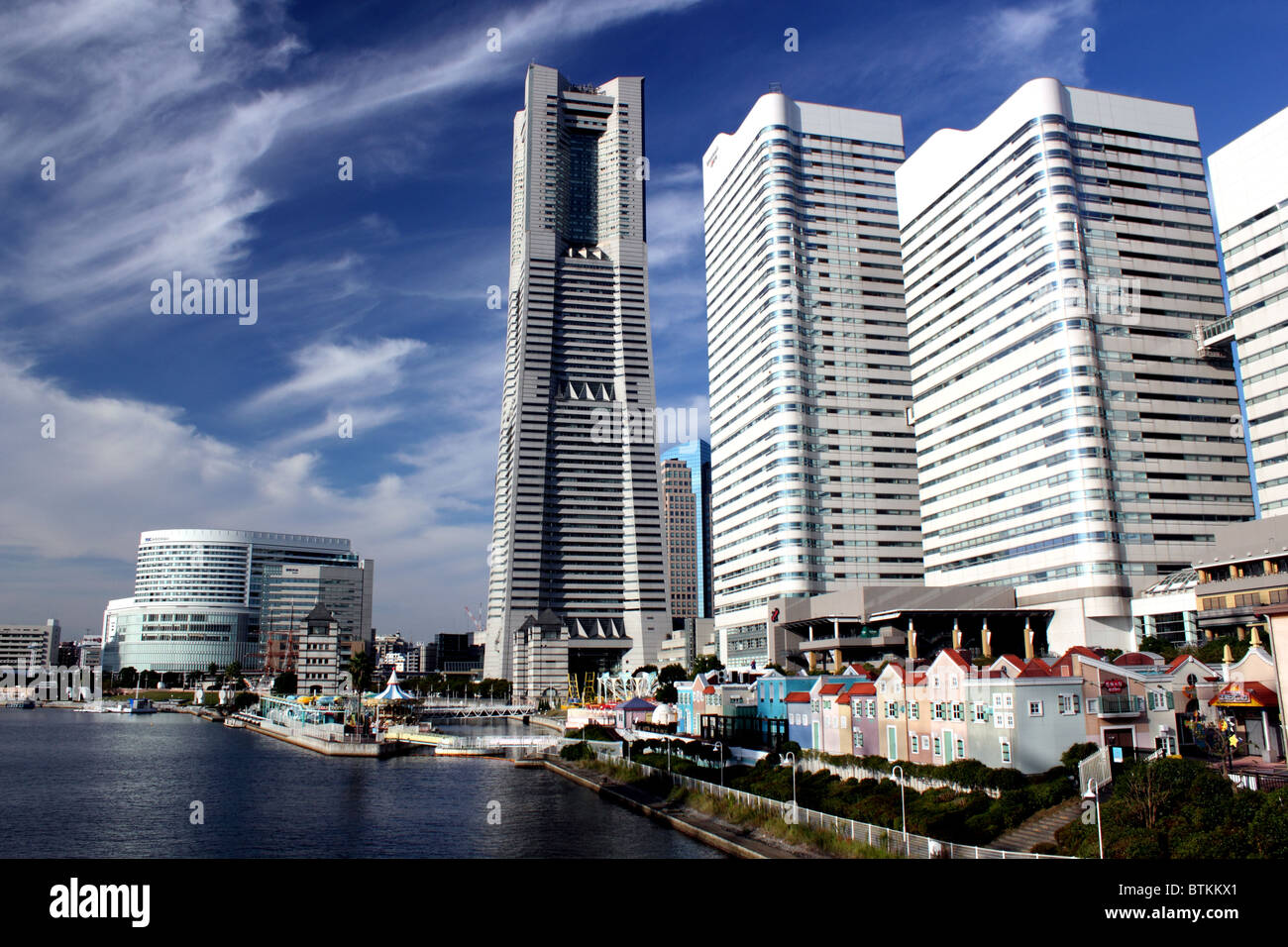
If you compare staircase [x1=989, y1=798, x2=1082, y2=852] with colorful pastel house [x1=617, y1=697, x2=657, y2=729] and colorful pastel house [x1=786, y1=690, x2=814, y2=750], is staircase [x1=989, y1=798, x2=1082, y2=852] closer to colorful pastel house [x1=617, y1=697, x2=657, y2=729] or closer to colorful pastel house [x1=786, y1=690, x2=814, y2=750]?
colorful pastel house [x1=786, y1=690, x2=814, y2=750]

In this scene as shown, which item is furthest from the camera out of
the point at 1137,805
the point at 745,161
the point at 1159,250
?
the point at 745,161

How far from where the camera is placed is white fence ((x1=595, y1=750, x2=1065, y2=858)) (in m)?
37.3

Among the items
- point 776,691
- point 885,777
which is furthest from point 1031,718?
point 776,691

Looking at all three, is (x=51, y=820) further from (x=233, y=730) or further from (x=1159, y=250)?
(x=1159, y=250)

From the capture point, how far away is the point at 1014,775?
49844 mm

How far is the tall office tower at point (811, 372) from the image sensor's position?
164 metres

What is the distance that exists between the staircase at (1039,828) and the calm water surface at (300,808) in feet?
53.8

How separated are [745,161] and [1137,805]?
6467 inches

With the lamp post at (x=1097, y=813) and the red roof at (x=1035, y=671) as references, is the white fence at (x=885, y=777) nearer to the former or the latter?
the lamp post at (x=1097, y=813)

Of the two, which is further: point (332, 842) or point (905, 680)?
point (905, 680)

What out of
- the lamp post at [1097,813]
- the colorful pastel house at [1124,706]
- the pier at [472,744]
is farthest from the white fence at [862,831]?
the pier at [472,744]

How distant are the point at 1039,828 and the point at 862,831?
27.6 feet

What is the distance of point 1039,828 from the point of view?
43.2 m
